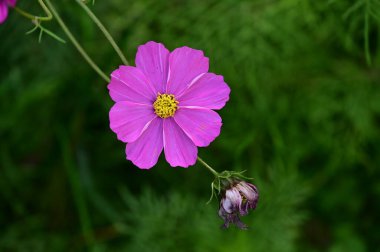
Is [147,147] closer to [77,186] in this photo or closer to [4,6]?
[4,6]

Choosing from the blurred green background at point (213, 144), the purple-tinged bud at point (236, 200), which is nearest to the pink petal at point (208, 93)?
the purple-tinged bud at point (236, 200)

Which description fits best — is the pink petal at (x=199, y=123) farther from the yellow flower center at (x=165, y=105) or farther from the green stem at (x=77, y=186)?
the green stem at (x=77, y=186)

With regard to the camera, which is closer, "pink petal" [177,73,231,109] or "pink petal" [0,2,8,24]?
"pink petal" [0,2,8,24]

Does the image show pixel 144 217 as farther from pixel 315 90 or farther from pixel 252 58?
pixel 315 90

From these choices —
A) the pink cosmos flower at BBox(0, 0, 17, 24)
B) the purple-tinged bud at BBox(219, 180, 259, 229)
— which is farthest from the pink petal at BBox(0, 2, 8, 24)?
the purple-tinged bud at BBox(219, 180, 259, 229)

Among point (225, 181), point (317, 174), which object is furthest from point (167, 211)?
point (225, 181)

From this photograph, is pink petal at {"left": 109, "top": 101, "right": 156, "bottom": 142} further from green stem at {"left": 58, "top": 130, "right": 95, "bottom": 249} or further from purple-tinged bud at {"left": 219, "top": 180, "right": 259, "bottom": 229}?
green stem at {"left": 58, "top": 130, "right": 95, "bottom": 249}

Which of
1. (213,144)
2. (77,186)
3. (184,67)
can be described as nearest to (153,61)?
(184,67)
